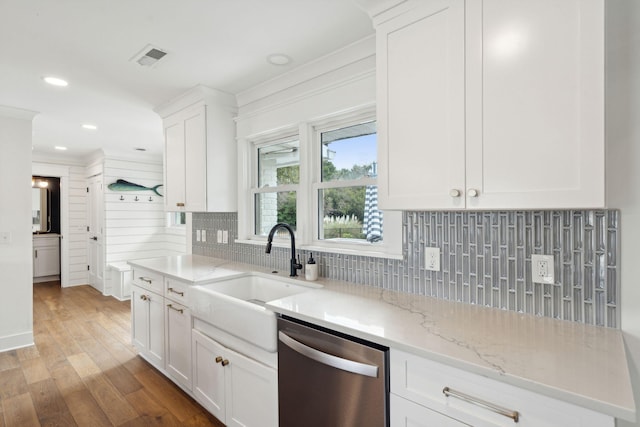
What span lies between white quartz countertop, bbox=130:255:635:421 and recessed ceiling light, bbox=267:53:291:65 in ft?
4.98

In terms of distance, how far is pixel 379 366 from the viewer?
4.04ft

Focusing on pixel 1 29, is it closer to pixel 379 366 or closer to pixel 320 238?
pixel 320 238

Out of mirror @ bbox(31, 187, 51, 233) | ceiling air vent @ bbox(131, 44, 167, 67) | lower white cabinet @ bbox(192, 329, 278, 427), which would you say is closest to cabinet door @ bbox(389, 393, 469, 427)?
lower white cabinet @ bbox(192, 329, 278, 427)

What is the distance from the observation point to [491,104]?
1.26 meters

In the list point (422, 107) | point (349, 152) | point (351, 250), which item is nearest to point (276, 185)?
point (349, 152)

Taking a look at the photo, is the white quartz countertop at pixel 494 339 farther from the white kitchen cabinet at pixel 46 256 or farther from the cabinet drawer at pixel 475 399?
the white kitchen cabinet at pixel 46 256

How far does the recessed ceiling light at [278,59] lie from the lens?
215 cm

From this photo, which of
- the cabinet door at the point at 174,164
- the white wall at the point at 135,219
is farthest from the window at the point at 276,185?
the white wall at the point at 135,219

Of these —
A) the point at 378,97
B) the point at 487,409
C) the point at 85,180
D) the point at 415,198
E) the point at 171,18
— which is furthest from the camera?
the point at 85,180

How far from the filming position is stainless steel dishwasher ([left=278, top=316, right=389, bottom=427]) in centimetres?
125

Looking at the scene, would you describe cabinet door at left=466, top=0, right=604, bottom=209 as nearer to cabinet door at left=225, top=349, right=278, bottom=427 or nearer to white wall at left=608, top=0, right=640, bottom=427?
white wall at left=608, top=0, right=640, bottom=427

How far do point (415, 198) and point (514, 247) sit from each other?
500mm

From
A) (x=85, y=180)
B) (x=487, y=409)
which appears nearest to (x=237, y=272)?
(x=487, y=409)

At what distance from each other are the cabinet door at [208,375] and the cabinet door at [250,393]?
0.08m
